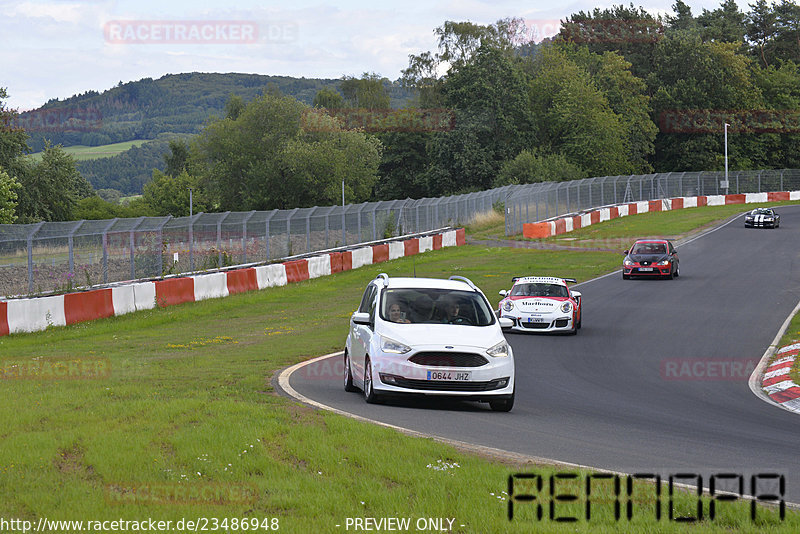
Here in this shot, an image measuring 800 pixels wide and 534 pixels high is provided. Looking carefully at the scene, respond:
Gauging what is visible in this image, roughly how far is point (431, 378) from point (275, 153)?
257 ft

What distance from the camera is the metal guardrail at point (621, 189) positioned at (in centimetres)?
5962

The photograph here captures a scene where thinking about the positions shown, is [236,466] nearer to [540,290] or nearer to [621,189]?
[540,290]

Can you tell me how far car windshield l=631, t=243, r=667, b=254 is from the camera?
34.2m

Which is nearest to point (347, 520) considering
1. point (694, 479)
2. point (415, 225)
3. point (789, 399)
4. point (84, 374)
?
point (694, 479)

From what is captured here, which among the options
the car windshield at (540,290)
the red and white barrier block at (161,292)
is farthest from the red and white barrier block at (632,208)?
the car windshield at (540,290)

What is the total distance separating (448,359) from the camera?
470 inches

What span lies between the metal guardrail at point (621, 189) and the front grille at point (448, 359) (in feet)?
149

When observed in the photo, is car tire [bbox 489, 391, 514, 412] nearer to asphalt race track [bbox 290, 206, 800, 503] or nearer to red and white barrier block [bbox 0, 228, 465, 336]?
asphalt race track [bbox 290, 206, 800, 503]

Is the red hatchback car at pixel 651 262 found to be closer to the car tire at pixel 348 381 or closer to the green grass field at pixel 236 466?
Result: the green grass field at pixel 236 466

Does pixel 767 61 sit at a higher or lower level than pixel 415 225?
higher

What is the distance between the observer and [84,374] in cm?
1393

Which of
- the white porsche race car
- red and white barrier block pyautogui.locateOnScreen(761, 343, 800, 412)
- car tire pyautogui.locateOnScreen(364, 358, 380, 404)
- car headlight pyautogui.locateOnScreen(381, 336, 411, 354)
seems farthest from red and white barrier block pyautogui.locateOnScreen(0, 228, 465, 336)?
red and white barrier block pyautogui.locateOnScreen(761, 343, 800, 412)

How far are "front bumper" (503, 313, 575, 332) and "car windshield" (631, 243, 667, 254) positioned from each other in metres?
14.1

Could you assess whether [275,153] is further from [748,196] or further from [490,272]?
[490,272]
